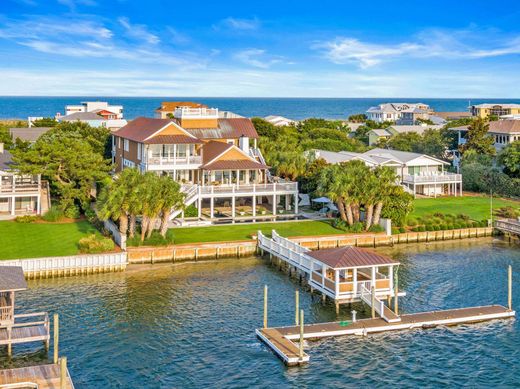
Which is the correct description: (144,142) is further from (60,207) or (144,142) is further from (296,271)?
(296,271)

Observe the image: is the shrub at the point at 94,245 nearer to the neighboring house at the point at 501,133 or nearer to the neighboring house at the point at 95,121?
the neighboring house at the point at 501,133

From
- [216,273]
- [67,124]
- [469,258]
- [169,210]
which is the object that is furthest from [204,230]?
[67,124]

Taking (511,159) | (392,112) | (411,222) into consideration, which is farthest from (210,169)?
(392,112)

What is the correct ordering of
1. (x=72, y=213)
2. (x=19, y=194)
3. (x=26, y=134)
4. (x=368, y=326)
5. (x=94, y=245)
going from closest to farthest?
(x=368, y=326) → (x=94, y=245) → (x=19, y=194) → (x=72, y=213) → (x=26, y=134)

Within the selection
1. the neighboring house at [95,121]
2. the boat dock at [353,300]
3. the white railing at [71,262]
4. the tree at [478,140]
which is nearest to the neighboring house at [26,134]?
the neighboring house at [95,121]

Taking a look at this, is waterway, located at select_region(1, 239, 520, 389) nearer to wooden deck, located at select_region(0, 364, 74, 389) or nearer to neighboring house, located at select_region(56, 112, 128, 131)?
wooden deck, located at select_region(0, 364, 74, 389)

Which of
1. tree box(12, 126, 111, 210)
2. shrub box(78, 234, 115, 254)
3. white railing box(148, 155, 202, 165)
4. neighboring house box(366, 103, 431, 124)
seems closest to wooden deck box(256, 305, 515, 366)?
shrub box(78, 234, 115, 254)

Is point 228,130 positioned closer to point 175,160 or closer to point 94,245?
point 175,160
